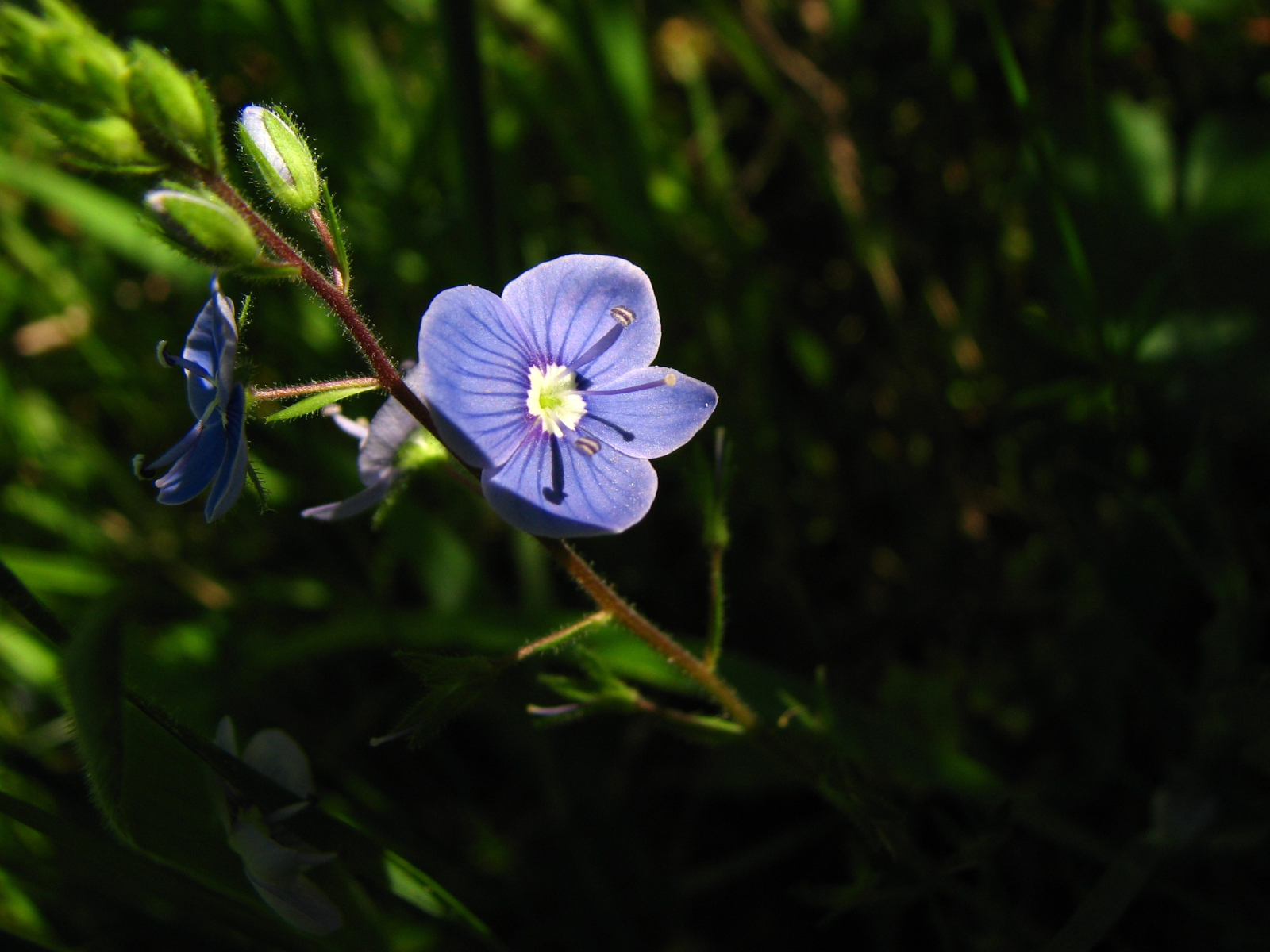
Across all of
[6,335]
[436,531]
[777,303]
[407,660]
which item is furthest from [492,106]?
[407,660]

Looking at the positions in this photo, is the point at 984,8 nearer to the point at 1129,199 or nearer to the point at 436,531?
the point at 1129,199

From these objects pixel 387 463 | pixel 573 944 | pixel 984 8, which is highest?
pixel 984 8

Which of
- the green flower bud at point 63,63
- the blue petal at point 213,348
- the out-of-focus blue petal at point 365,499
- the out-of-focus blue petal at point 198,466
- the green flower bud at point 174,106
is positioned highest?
the green flower bud at point 63,63

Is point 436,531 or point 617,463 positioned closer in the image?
point 617,463

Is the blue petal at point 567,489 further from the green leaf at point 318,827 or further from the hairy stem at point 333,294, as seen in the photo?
the green leaf at point 318,827

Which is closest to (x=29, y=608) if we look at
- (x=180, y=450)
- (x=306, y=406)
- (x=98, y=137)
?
(x=180, y=450)

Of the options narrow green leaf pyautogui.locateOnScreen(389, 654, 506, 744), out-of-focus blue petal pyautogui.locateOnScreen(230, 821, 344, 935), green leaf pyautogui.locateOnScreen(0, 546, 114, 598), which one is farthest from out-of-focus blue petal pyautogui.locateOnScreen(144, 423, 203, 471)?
green leaf pyautogui.locateOnScreen(0, 546, 114, 598)

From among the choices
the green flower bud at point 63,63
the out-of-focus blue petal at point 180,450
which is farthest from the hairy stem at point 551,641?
the green flower bud at point 63,63
